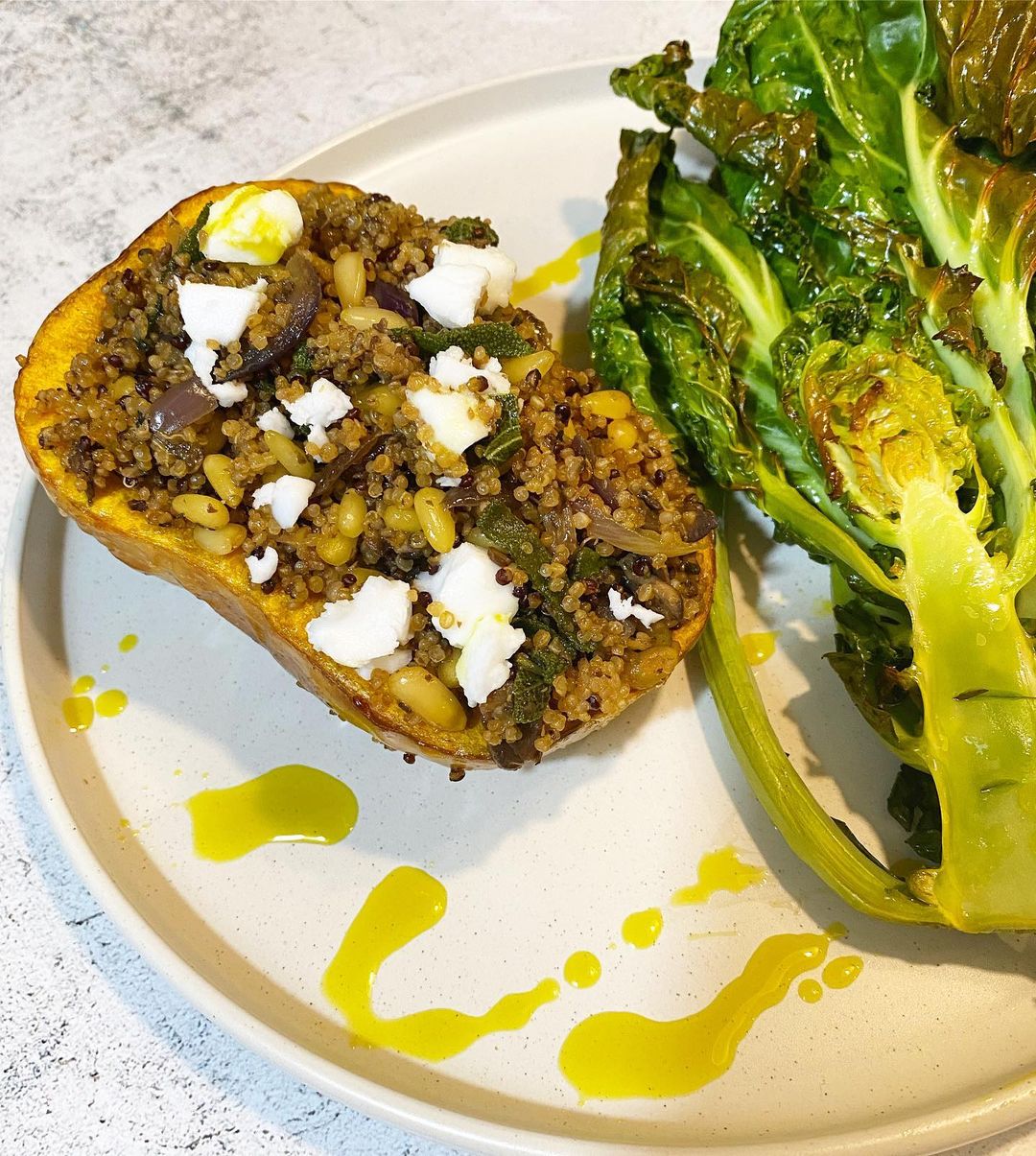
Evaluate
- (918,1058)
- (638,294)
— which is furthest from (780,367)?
(918,1058)

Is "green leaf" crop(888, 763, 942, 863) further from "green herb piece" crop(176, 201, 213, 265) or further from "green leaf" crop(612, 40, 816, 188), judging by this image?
"green herb piece" crop(176, 201, 213, 265)

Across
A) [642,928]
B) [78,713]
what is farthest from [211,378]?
[642,928]

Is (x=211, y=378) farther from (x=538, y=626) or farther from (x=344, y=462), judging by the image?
(x=538, y=626)

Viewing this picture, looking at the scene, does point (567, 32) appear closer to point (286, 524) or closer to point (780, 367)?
point (780, 367)

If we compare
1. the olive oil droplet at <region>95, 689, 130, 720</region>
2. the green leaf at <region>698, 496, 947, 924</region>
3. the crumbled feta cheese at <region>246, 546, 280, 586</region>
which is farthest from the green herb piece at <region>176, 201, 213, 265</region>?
the green leaf at <region>698, 496, 947, 924</region>

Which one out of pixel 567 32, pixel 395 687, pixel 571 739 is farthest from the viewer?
pixel 567 32

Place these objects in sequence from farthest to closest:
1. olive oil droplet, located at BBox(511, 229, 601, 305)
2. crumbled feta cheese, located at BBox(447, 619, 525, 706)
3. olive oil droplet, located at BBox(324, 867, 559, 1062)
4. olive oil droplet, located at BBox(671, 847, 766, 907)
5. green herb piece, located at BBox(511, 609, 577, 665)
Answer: olive oil droplet, located at BBox(511, 229, 601, 305), olive oil droplet, located at BBox(671, 847, 766, 907), olive oil droplet, located at BBox(324, 867, 559, 1062), green herb piece, located at BBox(511, 609, 577, 665), crumbled feta cheese, located at BBox(447, 619, 525, 706)

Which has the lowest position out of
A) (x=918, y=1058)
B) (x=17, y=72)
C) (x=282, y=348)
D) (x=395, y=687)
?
(x=918, y=1058)
